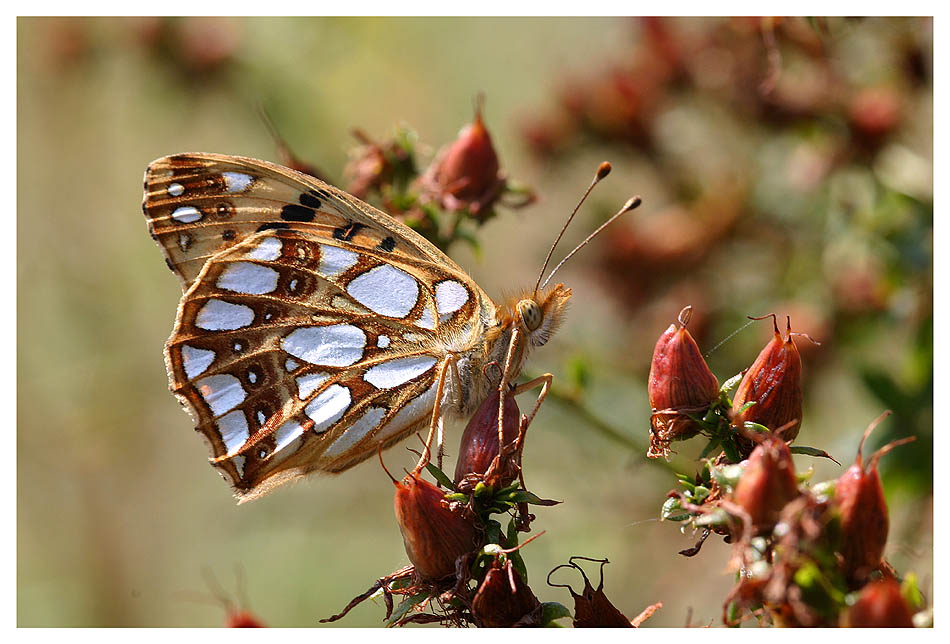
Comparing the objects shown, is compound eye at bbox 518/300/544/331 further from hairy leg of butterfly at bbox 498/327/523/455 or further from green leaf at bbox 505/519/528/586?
green leaf at bbox 505/519/528/586

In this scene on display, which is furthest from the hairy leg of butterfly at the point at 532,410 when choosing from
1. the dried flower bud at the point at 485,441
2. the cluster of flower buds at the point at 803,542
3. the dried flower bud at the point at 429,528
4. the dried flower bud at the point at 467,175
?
the dried flower bud at the point at 467,175

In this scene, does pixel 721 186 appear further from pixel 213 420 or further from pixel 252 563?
pixel 252 563

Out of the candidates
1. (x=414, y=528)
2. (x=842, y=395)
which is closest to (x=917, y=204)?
(x=842, y=395)

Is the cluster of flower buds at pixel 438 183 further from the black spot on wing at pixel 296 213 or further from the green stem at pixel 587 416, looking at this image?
the green stem at pixel 587 416

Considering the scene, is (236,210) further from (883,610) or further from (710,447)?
(883,610)

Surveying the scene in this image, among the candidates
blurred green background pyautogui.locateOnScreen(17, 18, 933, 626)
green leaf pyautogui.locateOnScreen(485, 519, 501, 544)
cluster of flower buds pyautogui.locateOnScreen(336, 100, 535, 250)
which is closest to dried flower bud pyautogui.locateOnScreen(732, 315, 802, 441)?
blurred green background pyautogui.locateOnScreen(17, 18, 933, 626)

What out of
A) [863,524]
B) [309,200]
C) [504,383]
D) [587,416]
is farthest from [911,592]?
[309,200]

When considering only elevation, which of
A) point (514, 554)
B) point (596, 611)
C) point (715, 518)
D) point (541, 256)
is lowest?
point (541, 256)

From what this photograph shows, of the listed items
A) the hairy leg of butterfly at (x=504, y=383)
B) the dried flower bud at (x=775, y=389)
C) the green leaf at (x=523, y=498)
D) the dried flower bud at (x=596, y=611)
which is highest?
the dried flower bud at (x=775, y=389)
